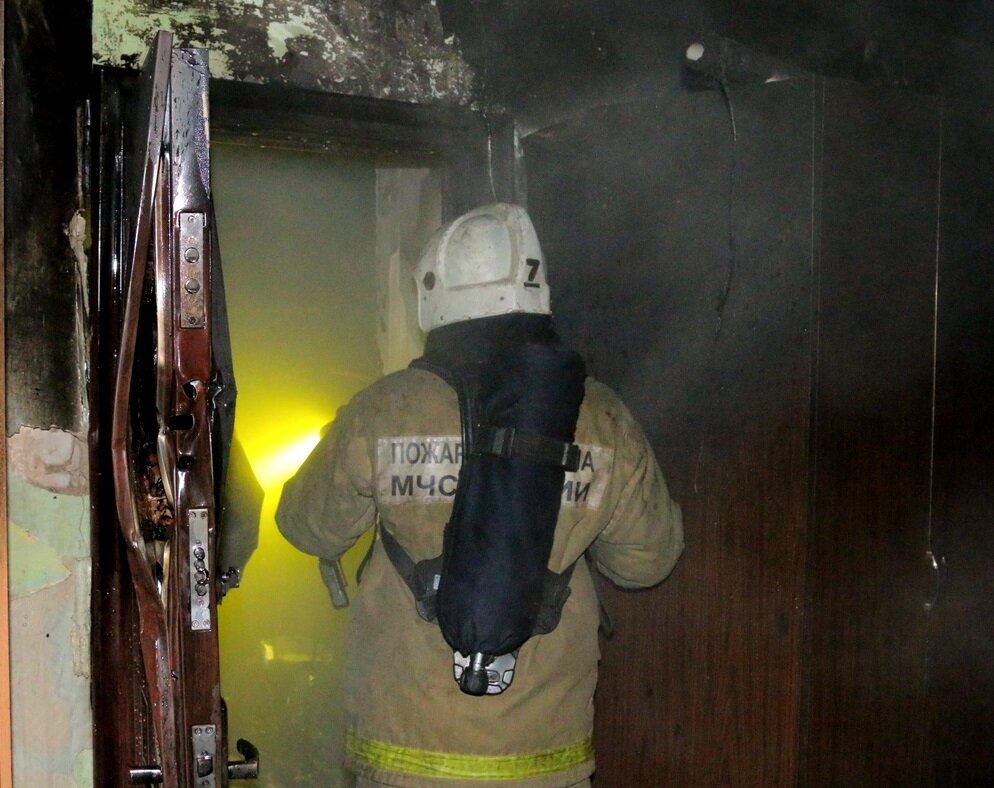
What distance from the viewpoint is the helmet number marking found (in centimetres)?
243

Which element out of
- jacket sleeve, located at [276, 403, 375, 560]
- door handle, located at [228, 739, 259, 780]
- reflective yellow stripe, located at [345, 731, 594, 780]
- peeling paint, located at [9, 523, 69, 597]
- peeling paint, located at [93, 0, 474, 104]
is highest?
peeling paint, located at [93, 0, 474, 104]

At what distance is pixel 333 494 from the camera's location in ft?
7.73

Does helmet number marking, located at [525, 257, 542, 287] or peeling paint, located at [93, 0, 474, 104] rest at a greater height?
peeling paint, located at [93, 0, 474, 104]

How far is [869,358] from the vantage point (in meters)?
2.40

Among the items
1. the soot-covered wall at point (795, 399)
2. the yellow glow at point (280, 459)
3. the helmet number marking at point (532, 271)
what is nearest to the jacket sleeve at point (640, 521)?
the soot-covered wall at point (795, 399)

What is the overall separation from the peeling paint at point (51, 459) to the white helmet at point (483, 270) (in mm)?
792

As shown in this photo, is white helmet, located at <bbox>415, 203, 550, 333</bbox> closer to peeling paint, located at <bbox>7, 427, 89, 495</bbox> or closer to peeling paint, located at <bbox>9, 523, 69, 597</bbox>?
peeling paint, located at <bbox>7, 427, 89, 495</bbox>

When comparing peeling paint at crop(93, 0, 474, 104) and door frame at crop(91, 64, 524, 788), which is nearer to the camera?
door frame at crop(91, 64, 524, 788)

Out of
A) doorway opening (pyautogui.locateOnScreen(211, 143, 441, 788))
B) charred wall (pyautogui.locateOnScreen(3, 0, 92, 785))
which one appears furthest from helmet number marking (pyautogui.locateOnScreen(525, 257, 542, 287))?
doorway opening (pyautogui.locateOnScreen(211, 143, 441, 788))

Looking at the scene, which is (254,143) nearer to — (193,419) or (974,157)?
(193,419)

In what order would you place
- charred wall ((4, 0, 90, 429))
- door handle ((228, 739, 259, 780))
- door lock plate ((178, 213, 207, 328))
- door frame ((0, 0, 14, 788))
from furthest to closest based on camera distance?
charred wall ((4, 0, 90, 429)) < door frame ((0, 0, 14, 788)) < door handle ((228, 739, 259, 780)) < door lock plate ((178, 213, 207, 328))

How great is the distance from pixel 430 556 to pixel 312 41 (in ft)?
4.14

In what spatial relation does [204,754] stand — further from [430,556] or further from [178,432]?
[430,556]

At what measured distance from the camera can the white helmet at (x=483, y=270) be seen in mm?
2398
